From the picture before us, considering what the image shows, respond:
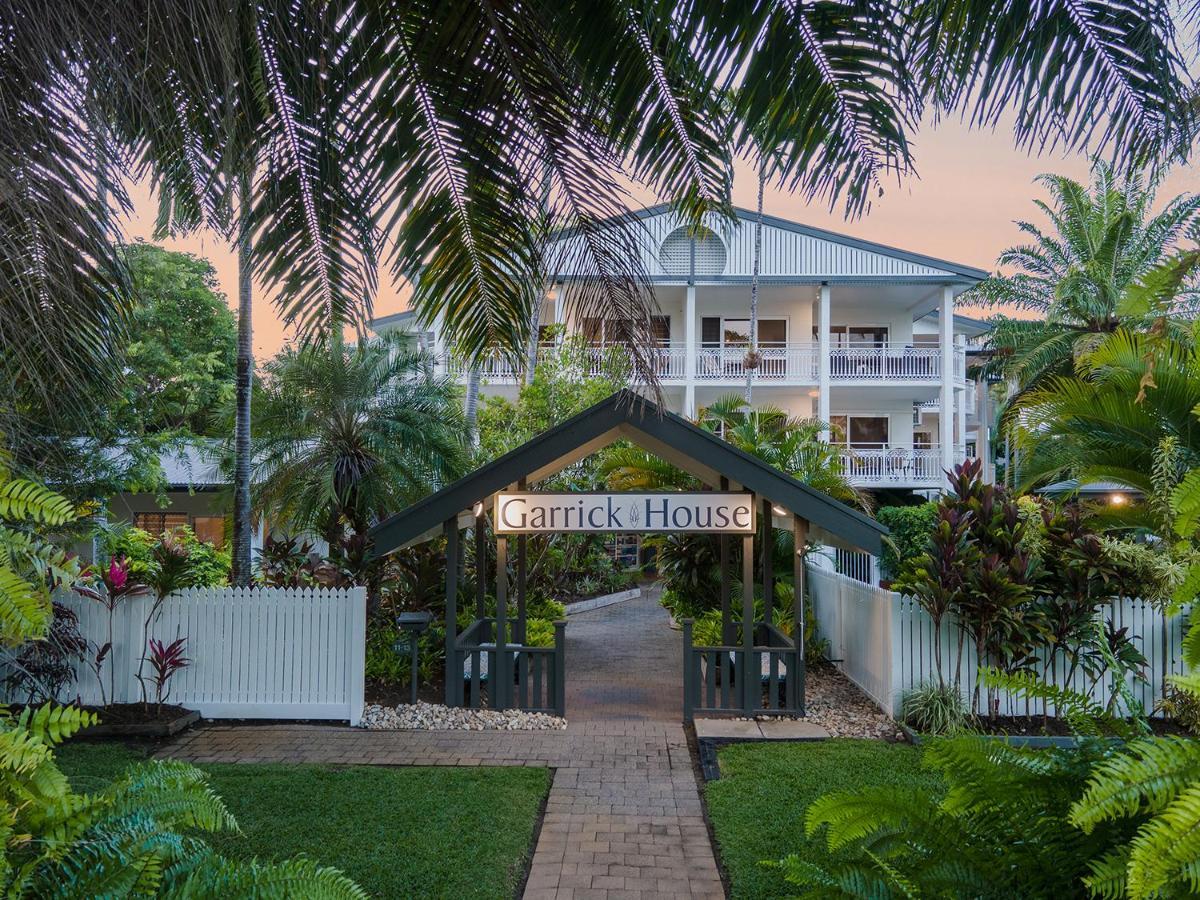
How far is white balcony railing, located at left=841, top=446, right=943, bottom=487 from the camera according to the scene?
966 inches

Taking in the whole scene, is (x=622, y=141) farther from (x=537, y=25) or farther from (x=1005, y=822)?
(x=1005, y=822)

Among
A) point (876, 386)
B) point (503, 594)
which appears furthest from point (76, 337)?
point (876, 386)

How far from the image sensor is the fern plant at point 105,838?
240 cm

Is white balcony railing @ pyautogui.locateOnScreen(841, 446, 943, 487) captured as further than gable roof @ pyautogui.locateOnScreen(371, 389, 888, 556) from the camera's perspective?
Yes

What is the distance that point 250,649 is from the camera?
30.8 ft

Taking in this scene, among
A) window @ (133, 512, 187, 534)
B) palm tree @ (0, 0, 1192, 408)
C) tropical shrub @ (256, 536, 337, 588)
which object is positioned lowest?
tropical shrub @ (256, 536, 337, 588)

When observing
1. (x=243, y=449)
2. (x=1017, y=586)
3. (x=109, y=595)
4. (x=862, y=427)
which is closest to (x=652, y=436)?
(x=1017, y=586)

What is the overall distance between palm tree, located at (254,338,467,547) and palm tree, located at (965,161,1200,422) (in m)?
13.1

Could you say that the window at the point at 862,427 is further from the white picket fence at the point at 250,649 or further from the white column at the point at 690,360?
the white picket fence at the point at 250,649

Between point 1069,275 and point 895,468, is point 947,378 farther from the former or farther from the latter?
point 1069,275

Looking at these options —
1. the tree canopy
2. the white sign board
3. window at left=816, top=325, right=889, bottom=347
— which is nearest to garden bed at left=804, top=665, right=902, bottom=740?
the white sign board

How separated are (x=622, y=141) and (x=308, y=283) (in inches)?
57.2

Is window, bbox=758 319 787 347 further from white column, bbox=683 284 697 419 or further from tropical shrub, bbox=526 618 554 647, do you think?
tropical shrub, bbox=526 618 554 647

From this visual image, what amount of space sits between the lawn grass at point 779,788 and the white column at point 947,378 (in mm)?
17378
